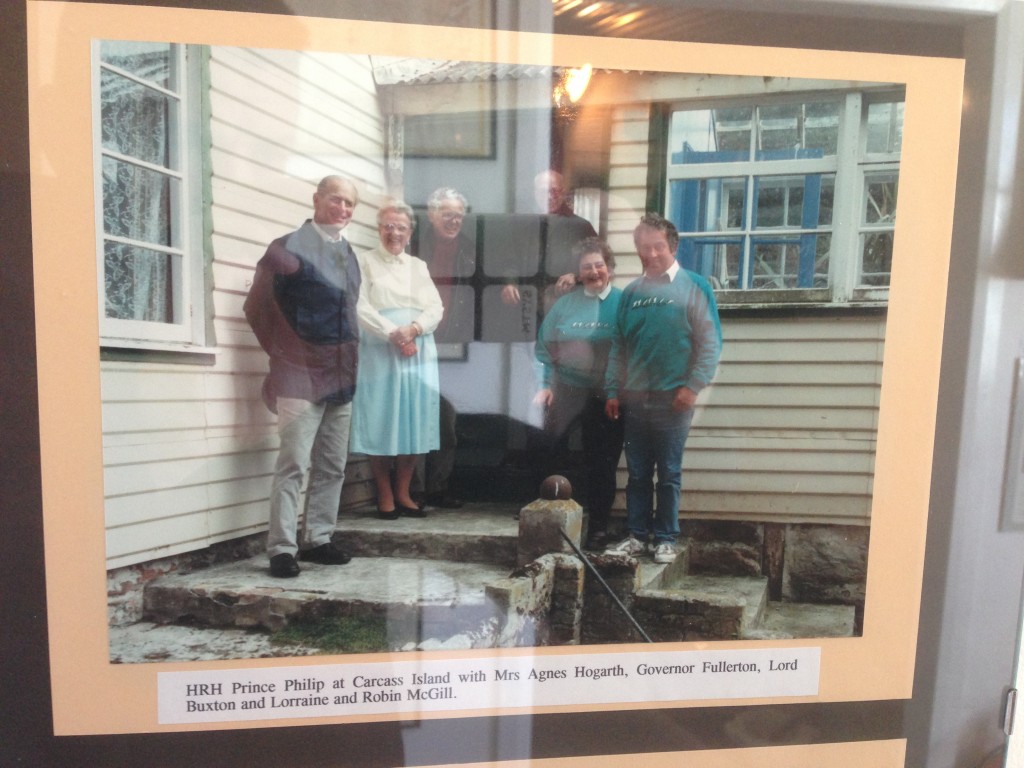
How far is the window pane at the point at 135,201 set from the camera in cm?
78

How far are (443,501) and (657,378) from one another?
1.17 ft

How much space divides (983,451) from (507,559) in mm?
727

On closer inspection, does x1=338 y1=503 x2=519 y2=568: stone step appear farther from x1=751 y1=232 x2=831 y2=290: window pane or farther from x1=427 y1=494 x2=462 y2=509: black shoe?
x1=751 y1=232 x2=831 y2=290: window pane

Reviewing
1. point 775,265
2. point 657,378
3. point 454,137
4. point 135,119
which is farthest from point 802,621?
point 135,119

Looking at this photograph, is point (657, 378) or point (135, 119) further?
point (657, 378)

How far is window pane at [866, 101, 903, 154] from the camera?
2.86 feet

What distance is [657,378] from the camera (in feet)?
2.99

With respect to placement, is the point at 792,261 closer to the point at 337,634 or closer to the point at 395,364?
the point at 395,364

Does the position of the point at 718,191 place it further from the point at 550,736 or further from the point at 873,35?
the point at 550,736

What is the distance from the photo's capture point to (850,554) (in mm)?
950

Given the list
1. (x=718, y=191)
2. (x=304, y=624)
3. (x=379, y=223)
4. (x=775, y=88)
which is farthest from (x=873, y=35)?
(x=304, y=624)

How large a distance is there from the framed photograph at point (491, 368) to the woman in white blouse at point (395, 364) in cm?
3

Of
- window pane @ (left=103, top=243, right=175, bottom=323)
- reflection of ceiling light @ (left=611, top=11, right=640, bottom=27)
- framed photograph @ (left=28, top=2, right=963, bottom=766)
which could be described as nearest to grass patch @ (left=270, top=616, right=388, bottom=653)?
framed photograph @ (left=28, top=2, right=963, bottom=766)
